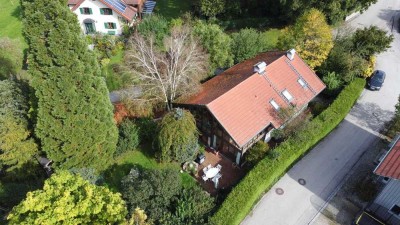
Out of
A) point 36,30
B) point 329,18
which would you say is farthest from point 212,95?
point 329,18

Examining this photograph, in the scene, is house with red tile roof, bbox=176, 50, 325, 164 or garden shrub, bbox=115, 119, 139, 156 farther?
garden shrub, bbox=115, 119, 139, 156

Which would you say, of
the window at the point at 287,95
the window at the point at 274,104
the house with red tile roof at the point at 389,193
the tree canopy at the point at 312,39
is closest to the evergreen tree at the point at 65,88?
the window at the point at 274,104

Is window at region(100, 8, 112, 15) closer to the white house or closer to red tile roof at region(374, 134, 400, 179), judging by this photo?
the white house

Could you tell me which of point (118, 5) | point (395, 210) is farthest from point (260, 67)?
Result: point (118, 5)

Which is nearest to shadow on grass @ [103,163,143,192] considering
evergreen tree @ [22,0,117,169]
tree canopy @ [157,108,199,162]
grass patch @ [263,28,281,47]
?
evergreen tree @ [22,0,117,169]

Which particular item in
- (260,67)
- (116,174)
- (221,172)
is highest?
(260,67)

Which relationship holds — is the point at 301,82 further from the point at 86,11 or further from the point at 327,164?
the point at 86,11
